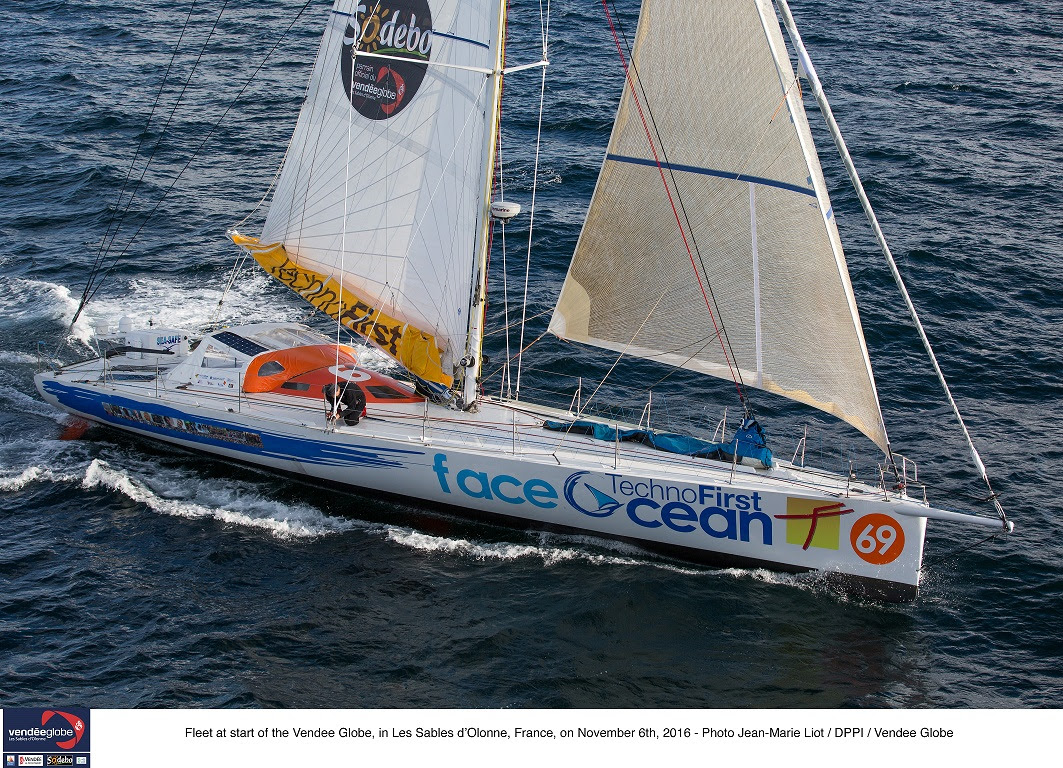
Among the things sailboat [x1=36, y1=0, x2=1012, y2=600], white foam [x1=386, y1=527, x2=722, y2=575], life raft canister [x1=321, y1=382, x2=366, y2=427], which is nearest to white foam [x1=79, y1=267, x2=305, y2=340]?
sailboat [x1=36, y1=0, x2=1012, y2=600]

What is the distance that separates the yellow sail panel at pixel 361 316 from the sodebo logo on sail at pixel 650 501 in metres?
2.12

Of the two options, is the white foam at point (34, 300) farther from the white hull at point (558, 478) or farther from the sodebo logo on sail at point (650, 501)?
the sodebo logo on sail at point (650, 501)

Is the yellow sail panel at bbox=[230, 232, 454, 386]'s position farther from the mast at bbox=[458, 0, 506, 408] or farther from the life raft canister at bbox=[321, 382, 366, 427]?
the life raft canister at bbox=[321, 382, 366, 427]

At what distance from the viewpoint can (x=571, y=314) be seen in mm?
19984

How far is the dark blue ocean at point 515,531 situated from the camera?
1750cm

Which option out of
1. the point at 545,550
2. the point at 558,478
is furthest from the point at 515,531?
the point at 558,478

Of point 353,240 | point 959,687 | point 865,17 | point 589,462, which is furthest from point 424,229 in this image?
point 865,17

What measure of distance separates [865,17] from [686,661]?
37829 mm

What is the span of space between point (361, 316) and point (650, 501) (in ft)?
23.4

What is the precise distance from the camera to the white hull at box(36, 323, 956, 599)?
19297mm

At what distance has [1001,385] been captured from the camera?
82.8 ft

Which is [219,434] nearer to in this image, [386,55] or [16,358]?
[16,358]

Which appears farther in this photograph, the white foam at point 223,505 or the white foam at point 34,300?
the white foam at point 34,300
